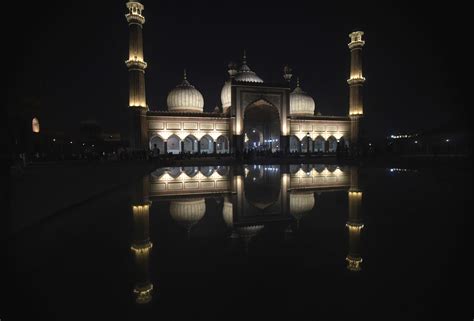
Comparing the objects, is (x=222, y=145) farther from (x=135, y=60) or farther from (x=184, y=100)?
(x=135, y=60)

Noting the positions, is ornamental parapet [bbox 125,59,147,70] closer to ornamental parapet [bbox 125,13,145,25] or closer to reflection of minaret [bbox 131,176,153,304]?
ornamental parapet [bbox 125,13,145,25]

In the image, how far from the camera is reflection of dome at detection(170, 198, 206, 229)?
3.63m

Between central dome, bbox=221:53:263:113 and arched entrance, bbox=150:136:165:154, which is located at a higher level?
central dome, bbox=221:53:263:113

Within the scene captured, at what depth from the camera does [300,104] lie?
34.8 metres

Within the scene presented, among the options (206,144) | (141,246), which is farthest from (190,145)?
(141,246)

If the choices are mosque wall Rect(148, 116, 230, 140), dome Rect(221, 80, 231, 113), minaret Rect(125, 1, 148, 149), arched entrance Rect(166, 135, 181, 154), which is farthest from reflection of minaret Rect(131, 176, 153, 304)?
dome Rect(221, 80, 231, 113)

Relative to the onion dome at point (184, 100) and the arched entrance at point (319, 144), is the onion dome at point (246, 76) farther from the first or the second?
the arched entrance at point (319, 144)

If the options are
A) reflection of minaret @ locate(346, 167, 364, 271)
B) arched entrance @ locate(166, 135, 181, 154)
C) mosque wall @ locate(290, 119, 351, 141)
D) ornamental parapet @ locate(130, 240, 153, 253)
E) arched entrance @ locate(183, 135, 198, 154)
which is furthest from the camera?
mosque wall @ locate(290, 119, 351, 141)

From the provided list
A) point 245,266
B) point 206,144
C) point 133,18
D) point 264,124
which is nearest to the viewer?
point 245,266

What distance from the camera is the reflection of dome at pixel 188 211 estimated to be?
363 cm

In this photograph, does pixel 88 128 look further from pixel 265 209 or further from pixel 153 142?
pixel 265 209

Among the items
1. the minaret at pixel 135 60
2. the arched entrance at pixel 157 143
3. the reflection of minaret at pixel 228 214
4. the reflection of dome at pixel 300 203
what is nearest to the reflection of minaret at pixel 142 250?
the reflection of minaret at pixel 228 214

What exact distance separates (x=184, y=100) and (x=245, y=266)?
2912 centimetres

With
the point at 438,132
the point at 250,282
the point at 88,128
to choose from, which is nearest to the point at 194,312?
the point at 250,282
